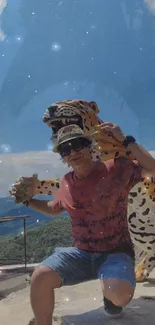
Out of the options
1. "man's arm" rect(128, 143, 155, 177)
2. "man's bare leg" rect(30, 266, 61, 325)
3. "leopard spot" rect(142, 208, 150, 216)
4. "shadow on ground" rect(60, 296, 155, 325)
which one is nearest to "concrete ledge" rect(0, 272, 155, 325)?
"shadow on ground" rect(60, 296, 155, 325)

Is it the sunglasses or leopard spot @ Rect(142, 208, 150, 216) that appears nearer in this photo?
the sunglasses

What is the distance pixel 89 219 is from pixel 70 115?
1.37 ft

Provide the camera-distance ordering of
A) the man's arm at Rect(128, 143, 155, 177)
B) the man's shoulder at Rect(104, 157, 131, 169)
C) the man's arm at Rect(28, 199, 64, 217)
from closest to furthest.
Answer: the man's arm at Rect(128, 143, 155, 177), the man's shoulder at Rect(104, 157, 131, 169), the man's arm at Rect(28, 199, 64, 217)

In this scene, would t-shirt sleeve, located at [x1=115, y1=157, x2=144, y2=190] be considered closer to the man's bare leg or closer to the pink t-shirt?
the pink t-shirt

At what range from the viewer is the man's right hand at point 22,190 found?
168 cm

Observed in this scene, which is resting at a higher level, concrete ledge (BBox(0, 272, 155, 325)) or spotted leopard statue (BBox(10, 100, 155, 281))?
spotted leopard statue (BBox(10, 100, 155, 281))

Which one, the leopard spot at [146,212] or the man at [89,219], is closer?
the man at [89,219]

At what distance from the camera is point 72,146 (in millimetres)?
1463

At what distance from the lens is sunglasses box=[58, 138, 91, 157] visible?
1464mm

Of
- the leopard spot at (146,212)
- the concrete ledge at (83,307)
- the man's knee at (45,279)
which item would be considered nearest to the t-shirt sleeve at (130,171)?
the man's knee at (45,279)

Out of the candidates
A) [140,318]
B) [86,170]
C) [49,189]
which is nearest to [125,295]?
[140,318]

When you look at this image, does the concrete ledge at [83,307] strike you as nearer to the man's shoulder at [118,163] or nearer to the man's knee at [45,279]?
the man's knee at [45,279]

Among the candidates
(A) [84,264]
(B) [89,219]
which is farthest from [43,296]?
(B) [89,219]

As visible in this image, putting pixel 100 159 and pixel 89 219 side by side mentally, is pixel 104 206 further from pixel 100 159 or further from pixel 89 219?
pixel 100 159
